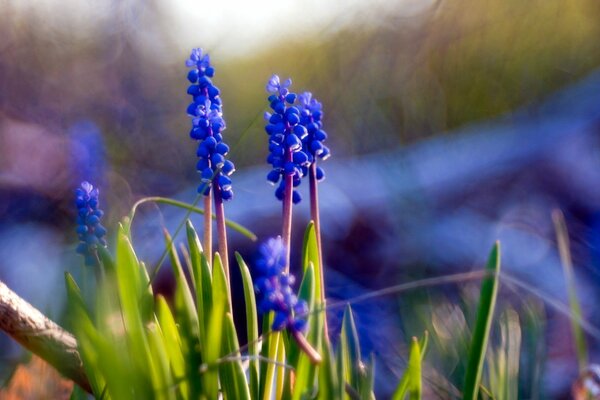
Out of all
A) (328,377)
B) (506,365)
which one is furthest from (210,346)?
(506,365)

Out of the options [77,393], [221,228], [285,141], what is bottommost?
[77,393]

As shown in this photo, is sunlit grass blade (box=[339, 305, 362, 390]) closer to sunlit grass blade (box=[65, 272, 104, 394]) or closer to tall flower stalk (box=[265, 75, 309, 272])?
tall flower stalk (box=[265, 75, 309, 272])

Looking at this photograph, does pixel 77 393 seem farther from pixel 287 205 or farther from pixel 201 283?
pixel 287 205

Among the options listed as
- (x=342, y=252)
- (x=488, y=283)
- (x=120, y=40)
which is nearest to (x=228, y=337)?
(x=488, y=283)

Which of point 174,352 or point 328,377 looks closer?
point 328,377

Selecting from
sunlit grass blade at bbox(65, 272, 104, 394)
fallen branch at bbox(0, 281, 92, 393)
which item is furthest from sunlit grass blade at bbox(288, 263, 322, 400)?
fallen branch at bbox(0, 281, 92, 393)

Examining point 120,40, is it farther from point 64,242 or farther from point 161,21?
point 64,242
